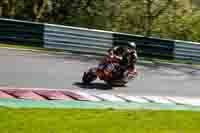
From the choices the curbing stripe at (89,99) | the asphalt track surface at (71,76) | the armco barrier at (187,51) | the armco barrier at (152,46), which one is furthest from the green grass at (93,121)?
the armco barrier at (187,51)

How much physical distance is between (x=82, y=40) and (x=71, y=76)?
6.12 metres

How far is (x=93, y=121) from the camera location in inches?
396

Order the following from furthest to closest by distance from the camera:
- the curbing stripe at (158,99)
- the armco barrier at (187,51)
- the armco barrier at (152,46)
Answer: the armco barrier at (187,51) < the armco barrier at (152,46) < the curbing stripe at (158,99)

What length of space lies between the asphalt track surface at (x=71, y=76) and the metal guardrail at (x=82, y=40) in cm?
151

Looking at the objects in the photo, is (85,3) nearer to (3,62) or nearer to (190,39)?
(190,39)

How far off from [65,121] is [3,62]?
7291 millimetres

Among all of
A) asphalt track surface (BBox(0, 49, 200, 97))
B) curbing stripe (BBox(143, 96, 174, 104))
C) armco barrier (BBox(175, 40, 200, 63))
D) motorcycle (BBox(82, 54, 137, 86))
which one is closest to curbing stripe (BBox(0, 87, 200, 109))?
curbing stripe (BBox(143, 96, 174, 104))

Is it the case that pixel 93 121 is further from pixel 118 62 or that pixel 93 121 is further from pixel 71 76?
pixel 71 76

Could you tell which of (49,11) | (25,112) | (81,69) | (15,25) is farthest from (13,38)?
(25,112)

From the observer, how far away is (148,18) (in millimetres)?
28594

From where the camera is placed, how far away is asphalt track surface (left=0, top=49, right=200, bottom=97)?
48.4 feet

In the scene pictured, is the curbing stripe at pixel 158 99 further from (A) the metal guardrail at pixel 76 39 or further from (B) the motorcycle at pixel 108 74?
(A) the metal guardrail at pixel 76 39

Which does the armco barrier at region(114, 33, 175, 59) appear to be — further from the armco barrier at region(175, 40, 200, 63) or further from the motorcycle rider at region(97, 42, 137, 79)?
the motorcycle rider at region(97, 42, 137, 79)

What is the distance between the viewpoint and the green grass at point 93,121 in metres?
9.01
